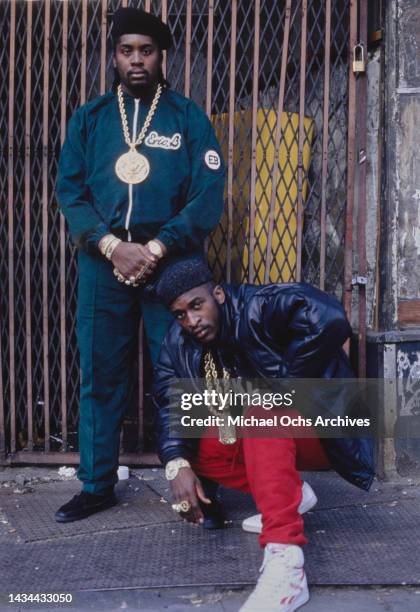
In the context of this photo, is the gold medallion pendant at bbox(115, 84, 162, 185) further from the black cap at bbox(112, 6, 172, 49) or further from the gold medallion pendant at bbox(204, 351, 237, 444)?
the gold medallion pendant at bbox(204, 351, 237, 444)

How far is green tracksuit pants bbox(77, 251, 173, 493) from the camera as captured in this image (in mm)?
4082

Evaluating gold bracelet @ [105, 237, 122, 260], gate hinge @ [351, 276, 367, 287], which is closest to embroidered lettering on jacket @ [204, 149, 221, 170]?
gold bracelet @ [105, 237, 122, 260]

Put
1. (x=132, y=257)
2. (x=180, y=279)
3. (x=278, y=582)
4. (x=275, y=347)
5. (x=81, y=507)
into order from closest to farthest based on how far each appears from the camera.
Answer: (x=278, y=582), (x=180, y=279), (x=275, y=347), (x=132, y=257), (x=81, y=507)

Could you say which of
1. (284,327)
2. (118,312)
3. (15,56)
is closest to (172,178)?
(118,312)

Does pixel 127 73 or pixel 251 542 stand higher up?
pixel 127 73

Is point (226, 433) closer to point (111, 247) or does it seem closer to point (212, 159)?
point (111, 247)

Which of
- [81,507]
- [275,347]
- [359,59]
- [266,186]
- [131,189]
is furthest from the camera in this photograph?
[266,186]

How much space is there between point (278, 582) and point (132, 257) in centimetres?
157

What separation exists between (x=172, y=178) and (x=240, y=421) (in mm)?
1206

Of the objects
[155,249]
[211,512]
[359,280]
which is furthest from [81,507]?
[359,280]

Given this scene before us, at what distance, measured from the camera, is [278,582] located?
2977 millimetres

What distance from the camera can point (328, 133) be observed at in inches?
185

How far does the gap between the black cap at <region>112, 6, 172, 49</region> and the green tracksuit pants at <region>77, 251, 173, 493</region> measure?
105cm

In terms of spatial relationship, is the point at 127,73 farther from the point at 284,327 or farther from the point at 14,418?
the point at 14,418
